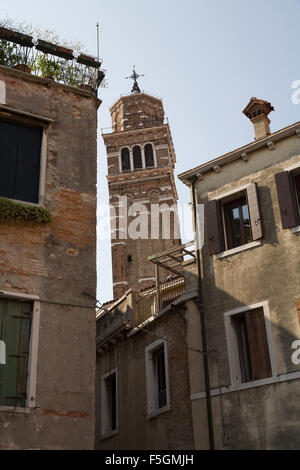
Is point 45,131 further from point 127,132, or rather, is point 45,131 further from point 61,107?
point 127,132

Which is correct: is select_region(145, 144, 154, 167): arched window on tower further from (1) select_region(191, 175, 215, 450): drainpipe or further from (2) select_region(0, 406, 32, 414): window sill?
(2) select_region(0, 406, 32, 414): window sill

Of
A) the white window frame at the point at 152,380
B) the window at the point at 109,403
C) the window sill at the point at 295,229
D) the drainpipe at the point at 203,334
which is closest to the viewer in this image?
the drainpipe at the point at 203,334

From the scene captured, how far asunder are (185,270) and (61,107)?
5.51 meters

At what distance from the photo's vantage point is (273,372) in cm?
1248

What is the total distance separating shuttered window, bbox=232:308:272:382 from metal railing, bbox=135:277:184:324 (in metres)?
3.44

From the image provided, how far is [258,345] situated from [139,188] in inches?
1483

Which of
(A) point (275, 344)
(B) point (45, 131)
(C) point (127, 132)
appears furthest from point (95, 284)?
(C) point (127, 132)

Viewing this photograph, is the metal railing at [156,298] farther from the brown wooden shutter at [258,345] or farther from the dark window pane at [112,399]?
the brown wooden shutter at [258,345]

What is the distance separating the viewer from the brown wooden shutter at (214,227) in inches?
577

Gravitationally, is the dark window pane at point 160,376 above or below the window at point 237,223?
below

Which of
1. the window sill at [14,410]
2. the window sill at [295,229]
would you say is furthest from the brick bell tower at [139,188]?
the window sill at [14,410]

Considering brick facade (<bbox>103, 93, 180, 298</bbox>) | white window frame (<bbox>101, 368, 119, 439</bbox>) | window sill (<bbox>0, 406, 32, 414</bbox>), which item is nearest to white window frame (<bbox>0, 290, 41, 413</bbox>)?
window sill (<bbox>0, 406, 32, 414</bbox>)

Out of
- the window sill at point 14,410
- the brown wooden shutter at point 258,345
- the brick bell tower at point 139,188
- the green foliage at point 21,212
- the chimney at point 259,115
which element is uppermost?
the brick bell tower at point 139,188

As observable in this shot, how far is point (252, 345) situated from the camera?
13055mm
